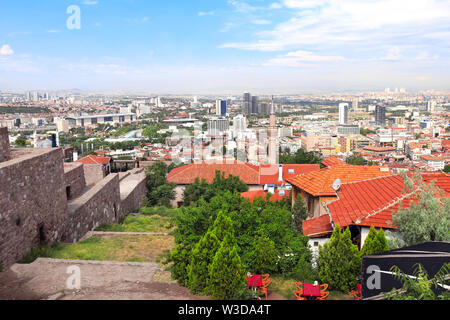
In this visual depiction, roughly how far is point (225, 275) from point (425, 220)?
281 cm

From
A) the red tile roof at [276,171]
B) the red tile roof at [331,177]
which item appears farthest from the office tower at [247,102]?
the red tile roof at [331,177]

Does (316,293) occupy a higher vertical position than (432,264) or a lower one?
lower

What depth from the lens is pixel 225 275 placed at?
408 cm

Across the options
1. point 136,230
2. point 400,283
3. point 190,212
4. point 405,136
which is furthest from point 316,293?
point 405,136

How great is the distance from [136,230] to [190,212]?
13.8 ft

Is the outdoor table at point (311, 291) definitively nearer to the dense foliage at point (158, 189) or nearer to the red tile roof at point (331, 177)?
the red tile roof at point (331, 177)

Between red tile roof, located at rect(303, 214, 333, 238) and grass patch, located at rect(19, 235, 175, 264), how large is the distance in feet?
9.33

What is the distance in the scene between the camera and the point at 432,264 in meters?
3.09

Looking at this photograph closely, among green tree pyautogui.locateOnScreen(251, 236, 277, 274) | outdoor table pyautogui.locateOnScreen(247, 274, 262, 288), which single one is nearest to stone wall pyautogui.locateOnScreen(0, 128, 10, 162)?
green tree pyautogui.locateOnScreen(251, 236, 277, 274)

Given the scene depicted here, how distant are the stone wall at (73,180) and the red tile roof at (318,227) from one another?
6.02 meters

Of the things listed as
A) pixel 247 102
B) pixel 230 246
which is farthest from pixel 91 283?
pixel 247 102

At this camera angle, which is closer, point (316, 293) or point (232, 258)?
point (232, 258)
